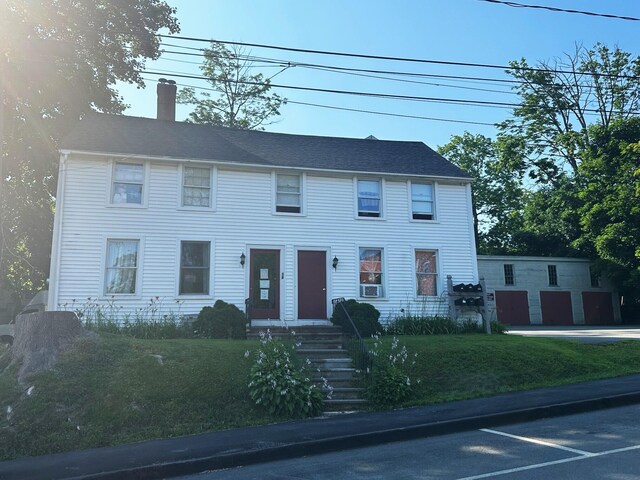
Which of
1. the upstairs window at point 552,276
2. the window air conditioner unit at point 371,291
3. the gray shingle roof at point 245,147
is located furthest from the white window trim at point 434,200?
the upstairs window at point 552,276

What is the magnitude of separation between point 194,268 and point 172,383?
651cm

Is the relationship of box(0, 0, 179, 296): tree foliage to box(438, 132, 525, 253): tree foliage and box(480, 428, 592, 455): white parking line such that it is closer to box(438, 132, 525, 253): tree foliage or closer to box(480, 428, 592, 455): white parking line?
box(480, 428, 592, 455): white parking line

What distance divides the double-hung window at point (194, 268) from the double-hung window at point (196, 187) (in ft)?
4.34

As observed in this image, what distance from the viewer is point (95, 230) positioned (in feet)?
48.4

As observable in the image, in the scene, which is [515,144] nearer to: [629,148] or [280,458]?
[629,148]

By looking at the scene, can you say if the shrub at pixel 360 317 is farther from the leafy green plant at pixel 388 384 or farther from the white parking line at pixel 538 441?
the white parking line at pixel 538 441

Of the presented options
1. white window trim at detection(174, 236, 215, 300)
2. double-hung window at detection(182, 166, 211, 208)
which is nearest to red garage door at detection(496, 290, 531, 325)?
white window trim at detection(174, 236, 215, 300)

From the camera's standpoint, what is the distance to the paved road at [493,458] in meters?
5.55

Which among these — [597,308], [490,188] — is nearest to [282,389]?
[597,308]

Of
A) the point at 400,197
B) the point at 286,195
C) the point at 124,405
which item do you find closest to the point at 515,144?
the point at 400,197

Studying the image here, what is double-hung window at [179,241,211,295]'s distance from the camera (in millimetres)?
15312

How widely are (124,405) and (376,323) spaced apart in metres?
8.06

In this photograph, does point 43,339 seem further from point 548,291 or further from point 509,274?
point 548,291

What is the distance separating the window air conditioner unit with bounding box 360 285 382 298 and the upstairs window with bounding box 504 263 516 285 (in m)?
18.2
